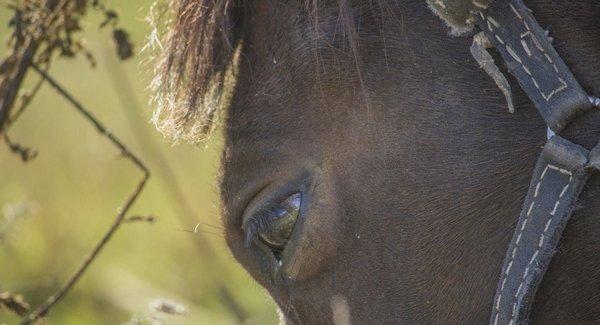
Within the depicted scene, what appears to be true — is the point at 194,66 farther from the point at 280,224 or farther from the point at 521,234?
the point at 521,234

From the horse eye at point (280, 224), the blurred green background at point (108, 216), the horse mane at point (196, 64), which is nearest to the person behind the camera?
the horse eye at point (280, 224)

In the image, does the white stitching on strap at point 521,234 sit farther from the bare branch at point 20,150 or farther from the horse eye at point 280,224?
the bare branch at point 20,150

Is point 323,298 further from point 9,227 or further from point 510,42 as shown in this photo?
point 9,227

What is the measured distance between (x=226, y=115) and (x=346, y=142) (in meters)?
0.41

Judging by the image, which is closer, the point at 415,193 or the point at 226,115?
the point at 415,193

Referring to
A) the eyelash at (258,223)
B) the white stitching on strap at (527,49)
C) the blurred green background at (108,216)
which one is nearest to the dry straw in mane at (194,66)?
the eyelash at (258,223)

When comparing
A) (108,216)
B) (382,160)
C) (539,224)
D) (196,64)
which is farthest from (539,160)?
(108,216)

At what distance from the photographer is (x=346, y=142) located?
2141mm

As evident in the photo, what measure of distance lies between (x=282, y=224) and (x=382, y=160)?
284 mm

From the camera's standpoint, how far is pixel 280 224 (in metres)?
2.20

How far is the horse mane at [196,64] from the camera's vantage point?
2.35 metres

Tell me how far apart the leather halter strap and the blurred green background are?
2.95m

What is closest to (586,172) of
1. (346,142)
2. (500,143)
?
(500,143)

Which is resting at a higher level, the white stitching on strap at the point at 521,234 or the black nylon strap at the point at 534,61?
the black nylon strap at the point at 534,61
